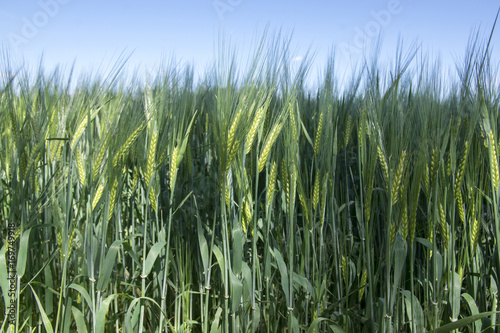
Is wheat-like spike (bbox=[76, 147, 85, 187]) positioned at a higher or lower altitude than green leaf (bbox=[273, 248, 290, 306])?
higher

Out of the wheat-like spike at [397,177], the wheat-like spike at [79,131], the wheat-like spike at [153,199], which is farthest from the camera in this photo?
the wheat-like spike at [153,199]

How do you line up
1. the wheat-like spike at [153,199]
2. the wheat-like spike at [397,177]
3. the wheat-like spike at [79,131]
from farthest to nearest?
the wheat-like spike at [153,199]
the wheat-like spike at [79,131]
the wheat-like spike at [397,177]

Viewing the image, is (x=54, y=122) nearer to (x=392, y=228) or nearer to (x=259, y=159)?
(x=259, y=159)

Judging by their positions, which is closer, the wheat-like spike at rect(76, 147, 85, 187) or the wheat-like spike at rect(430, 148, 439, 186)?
the wheat-like spike at rect(430, 148, 439, 186)

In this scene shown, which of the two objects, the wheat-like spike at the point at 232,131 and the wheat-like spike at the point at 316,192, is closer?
the wheat-like spike at the point at 232,131

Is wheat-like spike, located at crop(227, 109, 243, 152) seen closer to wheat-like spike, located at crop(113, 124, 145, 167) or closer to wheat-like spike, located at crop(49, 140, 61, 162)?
wheat-like spike, located at crop(113, 124, 145, 167)

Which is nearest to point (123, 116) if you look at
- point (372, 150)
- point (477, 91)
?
point (372, 150)

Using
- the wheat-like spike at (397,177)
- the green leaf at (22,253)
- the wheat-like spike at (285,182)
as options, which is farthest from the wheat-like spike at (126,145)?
the wheat-like spike at (397,177)

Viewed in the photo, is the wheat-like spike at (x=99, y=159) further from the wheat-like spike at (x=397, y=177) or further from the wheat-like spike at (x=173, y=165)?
the wheat-like spike at (x=397, y=177)

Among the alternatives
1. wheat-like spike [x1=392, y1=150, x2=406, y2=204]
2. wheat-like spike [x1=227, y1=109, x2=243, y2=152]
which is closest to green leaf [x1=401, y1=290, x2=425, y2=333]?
wheat-like spike [x1=392, y1=150, x2=406, y2=204]

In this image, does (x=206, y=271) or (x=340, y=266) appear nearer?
(x=206, y=271)

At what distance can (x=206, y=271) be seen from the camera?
1.45 meters

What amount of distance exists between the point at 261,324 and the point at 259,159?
71 cm

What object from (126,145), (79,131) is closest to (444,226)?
(126,145)
